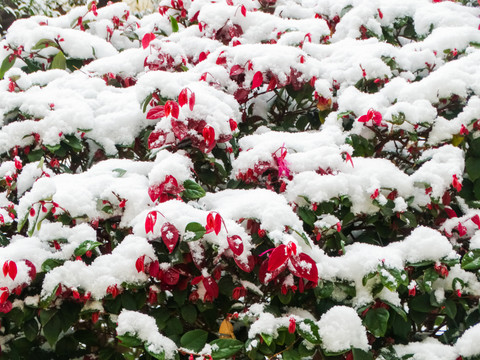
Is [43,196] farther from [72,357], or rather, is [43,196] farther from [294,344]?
[294,344]

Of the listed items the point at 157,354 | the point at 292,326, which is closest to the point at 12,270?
the point at 157,354

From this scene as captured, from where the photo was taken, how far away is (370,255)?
4.89 ft

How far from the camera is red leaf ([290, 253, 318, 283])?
1.32 metres

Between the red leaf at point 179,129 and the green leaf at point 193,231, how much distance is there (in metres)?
0.37

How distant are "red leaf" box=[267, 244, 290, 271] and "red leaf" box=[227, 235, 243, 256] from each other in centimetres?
10

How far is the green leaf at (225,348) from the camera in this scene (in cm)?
131

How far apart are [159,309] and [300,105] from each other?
119 centimetres

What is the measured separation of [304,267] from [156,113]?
78 cm

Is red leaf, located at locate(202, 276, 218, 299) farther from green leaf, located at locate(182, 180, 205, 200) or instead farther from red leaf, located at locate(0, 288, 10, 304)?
red leaf, located at locate(0, 288, 10, 304)

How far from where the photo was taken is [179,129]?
5.32 feet

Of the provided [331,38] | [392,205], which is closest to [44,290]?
[392,205]

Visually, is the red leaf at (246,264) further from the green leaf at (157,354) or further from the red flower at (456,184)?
the red flower at (456,184)

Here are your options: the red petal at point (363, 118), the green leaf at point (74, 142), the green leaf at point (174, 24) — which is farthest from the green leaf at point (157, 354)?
the green leaf at point (174, 24)

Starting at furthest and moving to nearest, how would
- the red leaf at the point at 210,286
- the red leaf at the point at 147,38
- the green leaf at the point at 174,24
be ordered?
the green leaf at the point at 174,24 → the red leaf at the point at 147,38 → the red leaf at the point at 210,286
